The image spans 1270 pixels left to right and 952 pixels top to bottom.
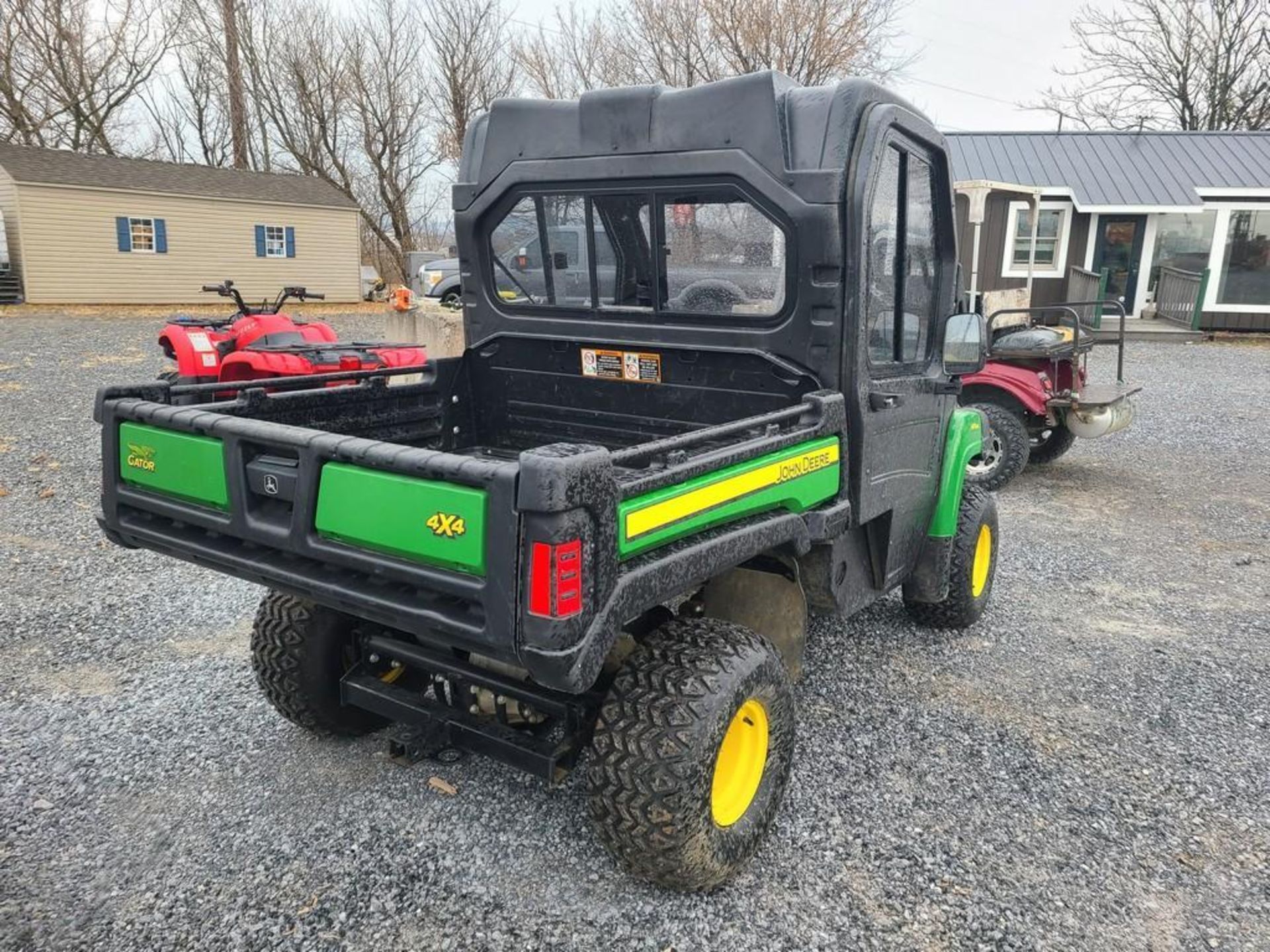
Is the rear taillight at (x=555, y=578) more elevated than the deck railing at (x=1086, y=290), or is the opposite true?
the deck railing at (x=1086, y=290)

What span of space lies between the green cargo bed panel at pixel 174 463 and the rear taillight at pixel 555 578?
1.06 meters

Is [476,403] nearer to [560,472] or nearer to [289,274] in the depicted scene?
[560,472]

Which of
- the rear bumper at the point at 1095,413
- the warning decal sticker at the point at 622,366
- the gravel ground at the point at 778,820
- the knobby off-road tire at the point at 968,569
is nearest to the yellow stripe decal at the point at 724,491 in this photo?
the warning decal sticker at the point at 622,366

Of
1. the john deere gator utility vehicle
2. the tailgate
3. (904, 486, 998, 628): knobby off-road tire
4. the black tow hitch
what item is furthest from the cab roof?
(904, 486, 998, 628): knobby off-road tire

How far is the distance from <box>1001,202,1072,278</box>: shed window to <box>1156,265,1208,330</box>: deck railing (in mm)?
2160

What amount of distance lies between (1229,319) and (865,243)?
18.6 meters

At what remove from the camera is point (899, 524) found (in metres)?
3.66

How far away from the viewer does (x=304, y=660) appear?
3.21 metres

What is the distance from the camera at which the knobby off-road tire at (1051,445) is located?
8.12 meters

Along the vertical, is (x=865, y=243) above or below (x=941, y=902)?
above

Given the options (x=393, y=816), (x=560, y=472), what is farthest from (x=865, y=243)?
(x=393, y=816)

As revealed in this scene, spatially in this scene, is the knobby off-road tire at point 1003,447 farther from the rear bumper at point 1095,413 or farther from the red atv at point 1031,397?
the rear bumper at point 1095,413

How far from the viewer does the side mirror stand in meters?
3.46

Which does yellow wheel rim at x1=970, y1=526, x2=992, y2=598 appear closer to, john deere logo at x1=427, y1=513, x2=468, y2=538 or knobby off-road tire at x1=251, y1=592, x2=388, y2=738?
knobby off-road tire at x1=251, y1=592, x2=388, y2=738
